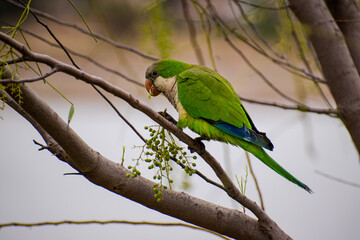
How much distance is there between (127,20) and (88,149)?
77.5 inches

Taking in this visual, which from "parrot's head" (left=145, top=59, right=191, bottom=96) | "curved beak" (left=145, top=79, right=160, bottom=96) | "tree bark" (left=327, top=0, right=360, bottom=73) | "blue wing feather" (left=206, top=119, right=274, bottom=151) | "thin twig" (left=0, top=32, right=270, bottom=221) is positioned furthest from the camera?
"curved beak" (left=145, top=79, right=160, bottom=96)

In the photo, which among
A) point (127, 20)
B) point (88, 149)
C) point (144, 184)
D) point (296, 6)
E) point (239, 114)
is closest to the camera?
point (88, 149)

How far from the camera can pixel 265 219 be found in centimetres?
120

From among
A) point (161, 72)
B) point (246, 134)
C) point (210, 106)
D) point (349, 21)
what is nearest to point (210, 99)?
point (210, 106)

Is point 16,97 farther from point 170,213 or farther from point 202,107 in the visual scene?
point 202,107

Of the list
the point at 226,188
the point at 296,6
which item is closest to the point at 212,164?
the point at 226,188

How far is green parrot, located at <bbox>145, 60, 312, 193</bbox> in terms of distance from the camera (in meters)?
1.52

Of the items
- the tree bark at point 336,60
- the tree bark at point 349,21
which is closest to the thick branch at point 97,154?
the tree bark at point 336,60

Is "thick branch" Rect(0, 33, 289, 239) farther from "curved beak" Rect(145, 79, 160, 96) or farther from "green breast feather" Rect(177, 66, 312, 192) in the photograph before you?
"curved beak" Rect(145, 79, 160, 96)

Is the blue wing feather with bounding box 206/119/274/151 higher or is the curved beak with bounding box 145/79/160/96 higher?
the curved beak with bounding box 145/79/160/96

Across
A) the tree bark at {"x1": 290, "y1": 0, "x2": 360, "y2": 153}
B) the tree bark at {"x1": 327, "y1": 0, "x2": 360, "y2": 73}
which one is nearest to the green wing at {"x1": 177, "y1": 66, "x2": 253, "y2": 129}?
the tree bark at {"x1": 290, "y1": 0, "x2": 360, "y2": 153}

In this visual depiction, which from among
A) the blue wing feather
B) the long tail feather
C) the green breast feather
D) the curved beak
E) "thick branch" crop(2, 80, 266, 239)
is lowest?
"thick branch" crop(2, 80, 266, 239)

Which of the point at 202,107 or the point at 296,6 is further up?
the point at 296,6

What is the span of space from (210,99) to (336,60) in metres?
0.56
